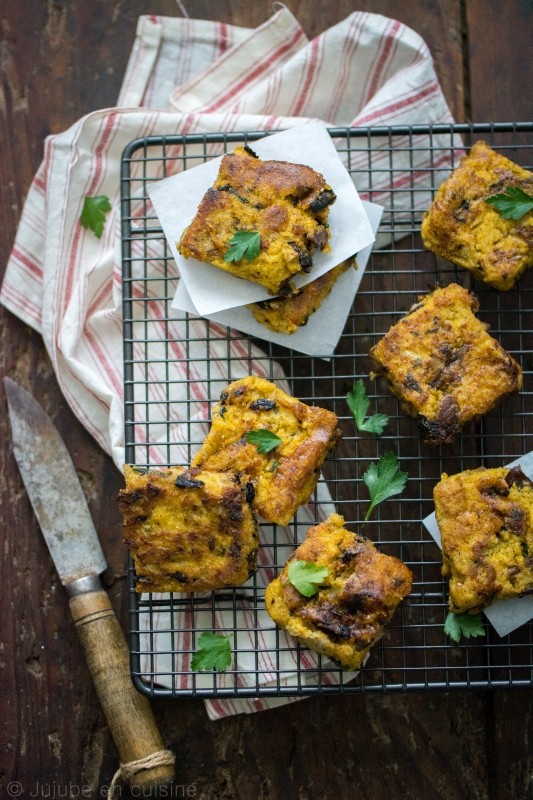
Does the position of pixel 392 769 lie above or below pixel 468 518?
below

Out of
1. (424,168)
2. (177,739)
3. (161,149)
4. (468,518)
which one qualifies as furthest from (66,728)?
(424,168)

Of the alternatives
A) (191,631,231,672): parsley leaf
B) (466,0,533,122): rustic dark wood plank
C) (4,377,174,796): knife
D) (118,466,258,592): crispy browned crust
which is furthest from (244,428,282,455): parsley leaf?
(466,0,533,122): rustic dark wood plank

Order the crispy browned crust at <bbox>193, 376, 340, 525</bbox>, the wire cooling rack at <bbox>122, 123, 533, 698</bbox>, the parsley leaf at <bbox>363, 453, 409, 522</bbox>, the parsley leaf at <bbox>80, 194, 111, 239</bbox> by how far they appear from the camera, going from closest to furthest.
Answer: the crispy browned crust at <bbox>193, 376, 340, 525</bbox>
the parsley leaf at <bbox>363, 453, 409, 522</bbox>
the wire cooling rack at <bbox>122, 123, 533, 698</bbox>
the parsley leaf at <bbox>80, 194, 111, 239</bbox>

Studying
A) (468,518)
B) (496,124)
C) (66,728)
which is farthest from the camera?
(66,728)

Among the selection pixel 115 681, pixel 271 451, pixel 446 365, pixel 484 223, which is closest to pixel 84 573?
pixel 115 681

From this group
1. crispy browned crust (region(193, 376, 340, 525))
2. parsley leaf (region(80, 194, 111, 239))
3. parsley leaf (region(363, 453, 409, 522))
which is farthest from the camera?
parsley leaf (region(80, 194, 111, 239))

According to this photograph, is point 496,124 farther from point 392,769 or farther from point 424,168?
point 392,769

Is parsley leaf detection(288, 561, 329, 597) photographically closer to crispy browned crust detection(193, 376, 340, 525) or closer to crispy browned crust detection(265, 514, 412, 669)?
crispy browned crust detection(265, 514, 412, 669)
